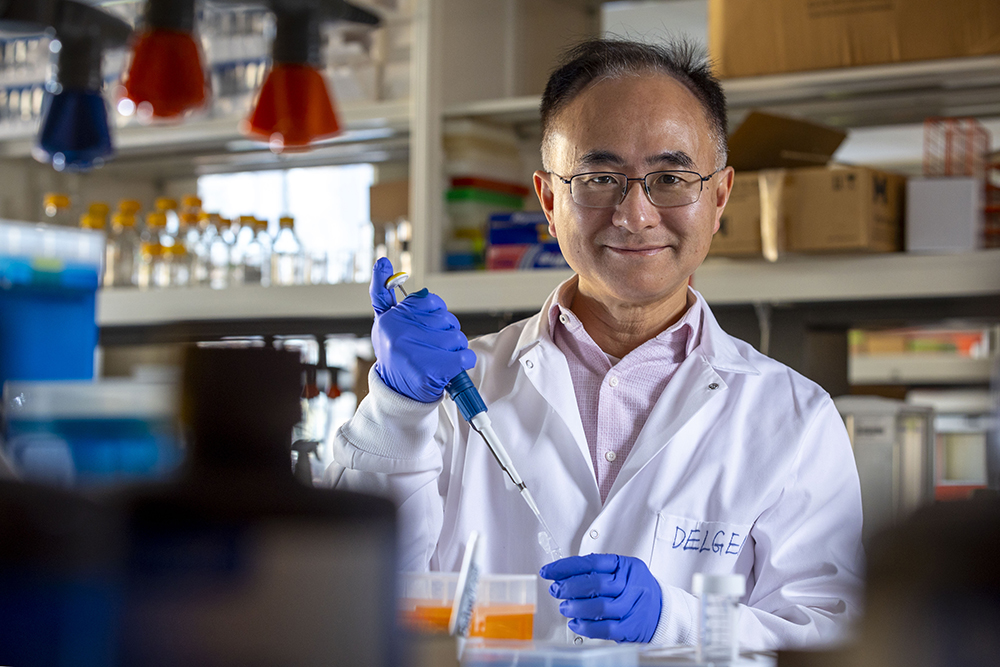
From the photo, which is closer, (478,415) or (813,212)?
(478,415)

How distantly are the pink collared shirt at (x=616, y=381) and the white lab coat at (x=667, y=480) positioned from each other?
1.1 inches

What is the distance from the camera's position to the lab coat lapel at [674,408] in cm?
130

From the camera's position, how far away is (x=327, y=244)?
3.49 m

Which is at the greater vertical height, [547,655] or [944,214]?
[944,214]

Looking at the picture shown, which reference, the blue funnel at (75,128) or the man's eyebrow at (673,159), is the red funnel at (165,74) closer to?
the blue funnel at (75,128)

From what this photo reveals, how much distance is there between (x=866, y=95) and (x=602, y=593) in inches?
73.3

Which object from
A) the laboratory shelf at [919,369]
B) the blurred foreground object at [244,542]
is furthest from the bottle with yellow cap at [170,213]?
the blurred foreground object at [244,542]

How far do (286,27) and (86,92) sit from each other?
60cm

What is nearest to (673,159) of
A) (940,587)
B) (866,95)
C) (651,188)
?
(651,188)

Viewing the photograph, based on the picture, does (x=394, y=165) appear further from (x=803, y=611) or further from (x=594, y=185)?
(x=803, y=611)

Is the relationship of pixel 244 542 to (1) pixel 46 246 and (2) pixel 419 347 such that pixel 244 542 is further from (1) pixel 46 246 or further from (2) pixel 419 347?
(1) pixel 46 246

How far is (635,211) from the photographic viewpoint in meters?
1.27

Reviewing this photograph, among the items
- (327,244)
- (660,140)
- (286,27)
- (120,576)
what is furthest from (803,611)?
(327,244)

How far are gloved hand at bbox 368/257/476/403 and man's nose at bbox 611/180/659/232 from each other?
10.1 inches
